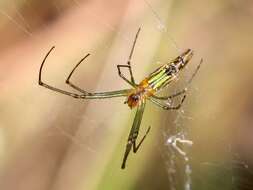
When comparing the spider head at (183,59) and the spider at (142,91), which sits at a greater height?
the spider head at (183,59)

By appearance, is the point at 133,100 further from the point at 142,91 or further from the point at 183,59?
the point at 183,59

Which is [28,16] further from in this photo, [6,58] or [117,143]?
[117,143]

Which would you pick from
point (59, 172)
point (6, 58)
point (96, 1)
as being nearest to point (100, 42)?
point (96, 1)

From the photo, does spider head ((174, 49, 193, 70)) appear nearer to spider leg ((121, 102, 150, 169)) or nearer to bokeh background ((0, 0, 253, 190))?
bokeh background ((0, 0, 253, 190))

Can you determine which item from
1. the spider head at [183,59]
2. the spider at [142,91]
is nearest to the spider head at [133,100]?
the spider at [142,91]

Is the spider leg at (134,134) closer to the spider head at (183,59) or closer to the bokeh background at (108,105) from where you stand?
the bokeh background at (108,105)

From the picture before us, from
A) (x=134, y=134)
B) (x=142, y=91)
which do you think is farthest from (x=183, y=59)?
(x=134, y=134)

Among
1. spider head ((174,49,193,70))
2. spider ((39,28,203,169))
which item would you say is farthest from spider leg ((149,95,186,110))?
spider head ((174,49,193,70))
